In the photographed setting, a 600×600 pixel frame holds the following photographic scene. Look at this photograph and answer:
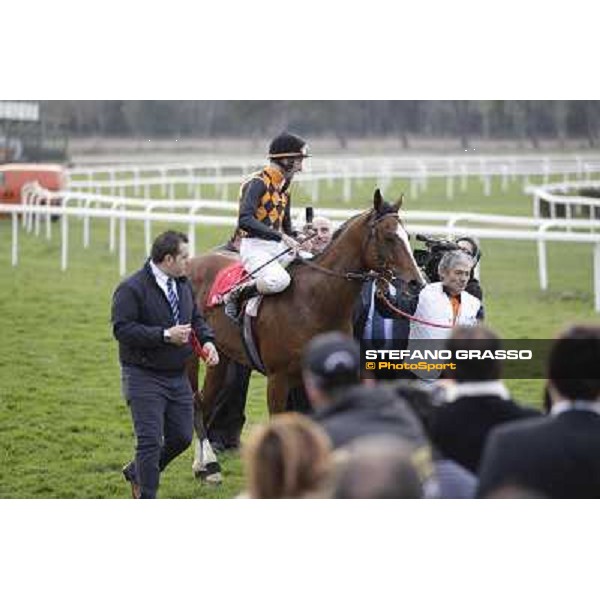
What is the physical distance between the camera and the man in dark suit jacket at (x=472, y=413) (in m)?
4.90

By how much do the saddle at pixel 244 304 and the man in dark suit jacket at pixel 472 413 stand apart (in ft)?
12.1

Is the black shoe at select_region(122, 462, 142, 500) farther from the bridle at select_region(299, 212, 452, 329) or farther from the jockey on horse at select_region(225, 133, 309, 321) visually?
the bridle at select_region(299, 212, 452, 329)

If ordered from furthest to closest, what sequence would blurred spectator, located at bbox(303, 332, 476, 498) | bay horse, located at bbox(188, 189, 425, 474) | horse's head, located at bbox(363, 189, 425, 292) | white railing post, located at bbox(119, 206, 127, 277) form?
white railing post, located at bbox(119, 206, 127, 277) → bay horse, located at bbox(188, 189, 425, 474) → horse's head, located at bbox(363, 189, 425, 292) → blurred spectator, located at bbox(303, 332, 476, 498)

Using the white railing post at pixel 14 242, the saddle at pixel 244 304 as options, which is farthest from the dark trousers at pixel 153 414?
the white railing post at pixel 14 242

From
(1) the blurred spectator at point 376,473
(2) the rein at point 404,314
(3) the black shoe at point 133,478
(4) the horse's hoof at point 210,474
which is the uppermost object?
(2) the rein at point 404,314


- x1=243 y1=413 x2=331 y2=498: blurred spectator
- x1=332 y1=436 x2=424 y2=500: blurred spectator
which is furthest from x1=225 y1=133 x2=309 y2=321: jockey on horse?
x1=243 y1=413 x2=331 y2=498: blurred spectator

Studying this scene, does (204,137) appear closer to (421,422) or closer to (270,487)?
(421,422)

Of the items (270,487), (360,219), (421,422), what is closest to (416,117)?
(360,219)

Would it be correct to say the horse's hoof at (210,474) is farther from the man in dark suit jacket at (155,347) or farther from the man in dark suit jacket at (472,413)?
the man in dark suit jacket at (472,413)

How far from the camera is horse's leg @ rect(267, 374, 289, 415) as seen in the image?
827cm

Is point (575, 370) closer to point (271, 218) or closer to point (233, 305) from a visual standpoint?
point (271, 218)

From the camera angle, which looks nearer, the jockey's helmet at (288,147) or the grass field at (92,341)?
the jockey's helmet at (288,147)

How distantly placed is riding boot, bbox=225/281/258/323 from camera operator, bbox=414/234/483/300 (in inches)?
41.8
